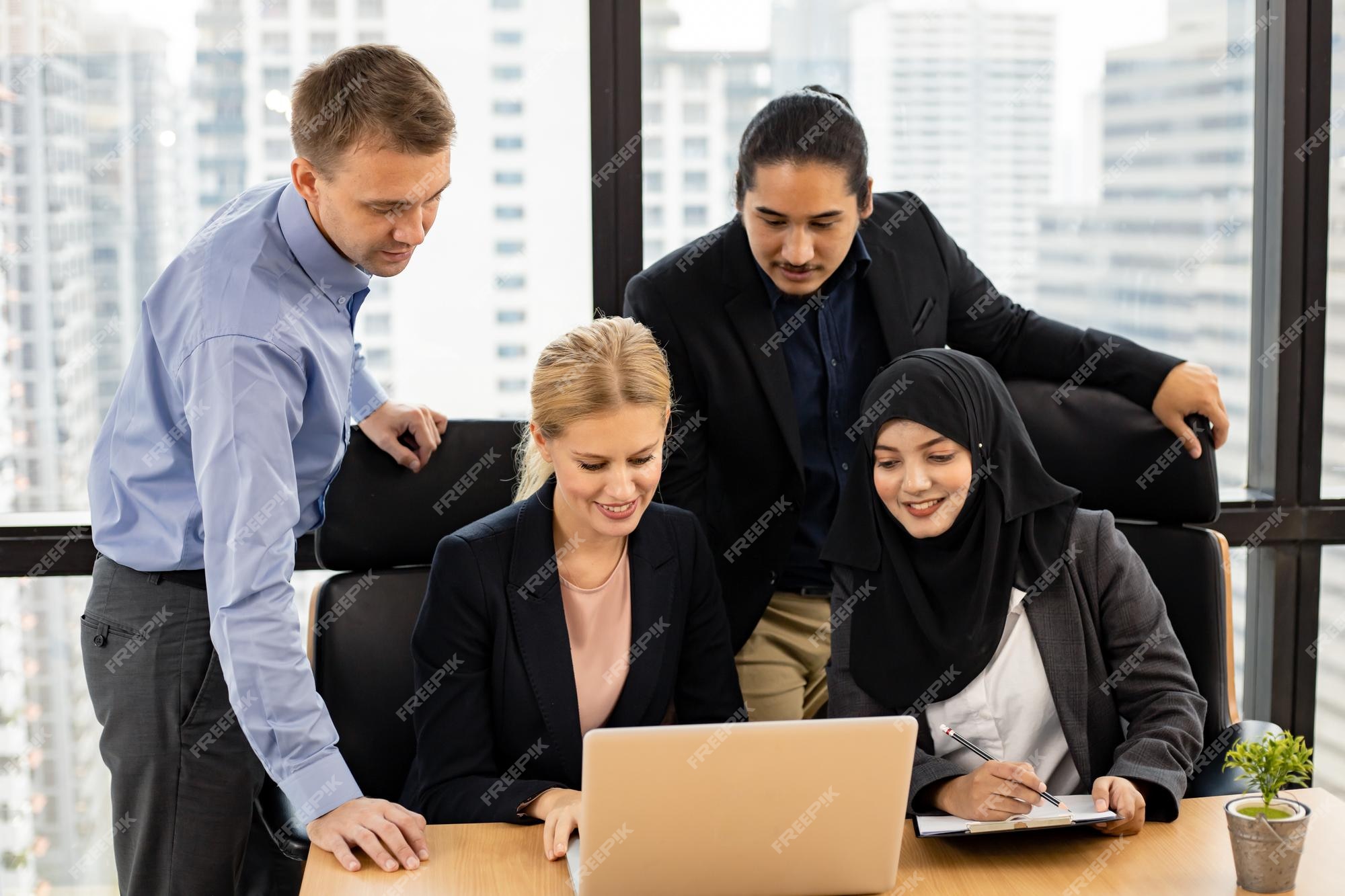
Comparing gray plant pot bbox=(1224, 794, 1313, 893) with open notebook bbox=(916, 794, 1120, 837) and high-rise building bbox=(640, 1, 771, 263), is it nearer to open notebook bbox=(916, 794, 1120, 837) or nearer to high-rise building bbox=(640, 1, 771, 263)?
open notebook bbox=(916, 794, 1120, 837)

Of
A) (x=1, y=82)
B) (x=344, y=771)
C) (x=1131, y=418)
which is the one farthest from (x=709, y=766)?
(x=1, y=82)

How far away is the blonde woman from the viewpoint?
1747 millimetres

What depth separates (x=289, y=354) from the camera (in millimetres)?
1668

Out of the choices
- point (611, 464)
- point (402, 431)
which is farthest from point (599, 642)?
point (402, 431)

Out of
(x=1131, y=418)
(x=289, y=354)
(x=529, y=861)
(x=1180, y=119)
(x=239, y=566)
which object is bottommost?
(x=529, y=861)

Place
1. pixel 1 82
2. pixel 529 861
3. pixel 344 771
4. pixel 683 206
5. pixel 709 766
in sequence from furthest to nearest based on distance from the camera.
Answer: pixel 683 206 → pixel 1 82 → pixel 344 771 → pixel 529 861 → pixel 709 766

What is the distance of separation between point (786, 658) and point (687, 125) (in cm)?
116

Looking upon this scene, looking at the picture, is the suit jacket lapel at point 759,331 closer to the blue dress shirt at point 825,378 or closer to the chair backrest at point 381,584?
the blue dress shirt at point 825,378

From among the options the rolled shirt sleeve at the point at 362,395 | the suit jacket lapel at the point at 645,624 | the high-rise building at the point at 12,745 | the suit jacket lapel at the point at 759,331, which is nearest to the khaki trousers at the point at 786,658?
the suit jacket lapel at the point at 759,331

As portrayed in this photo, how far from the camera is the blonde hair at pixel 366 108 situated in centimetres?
161

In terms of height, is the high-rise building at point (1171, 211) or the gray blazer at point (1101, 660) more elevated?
the high-rise building at point (1171, 211)

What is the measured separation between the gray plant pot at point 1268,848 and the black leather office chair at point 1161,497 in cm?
71

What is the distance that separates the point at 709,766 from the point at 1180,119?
2115 millimetres

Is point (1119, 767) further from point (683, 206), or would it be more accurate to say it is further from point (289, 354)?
point (683, 206)
